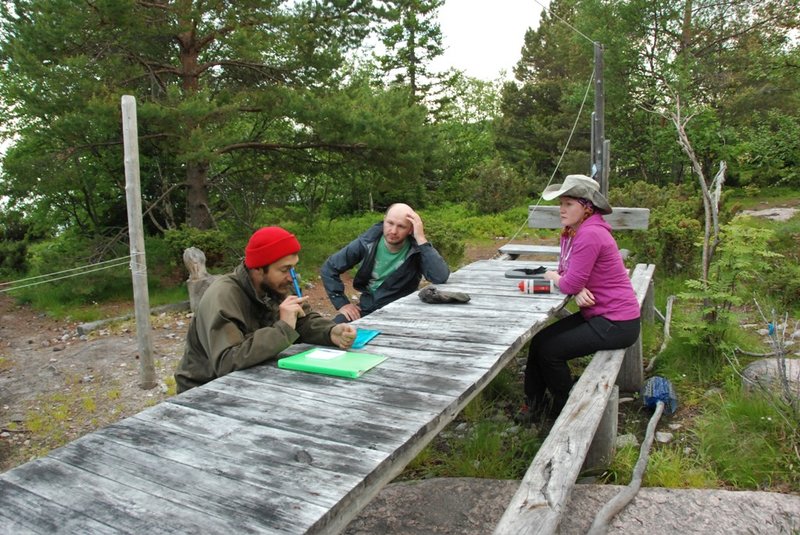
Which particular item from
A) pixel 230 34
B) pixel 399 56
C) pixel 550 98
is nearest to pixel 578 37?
pixel 550 98

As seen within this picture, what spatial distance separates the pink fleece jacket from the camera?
3283 millimetres

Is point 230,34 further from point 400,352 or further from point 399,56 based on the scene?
point 399,56

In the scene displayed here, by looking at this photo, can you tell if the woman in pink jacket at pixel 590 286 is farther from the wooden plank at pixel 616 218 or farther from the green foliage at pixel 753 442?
the wooden plank at pixel 616 218

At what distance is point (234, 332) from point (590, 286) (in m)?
2.11

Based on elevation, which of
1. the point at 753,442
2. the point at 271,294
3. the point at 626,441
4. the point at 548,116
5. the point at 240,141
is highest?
the point at 548,116

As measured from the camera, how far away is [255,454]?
1.55 meters

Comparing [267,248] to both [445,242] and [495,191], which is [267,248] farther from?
[495,191]

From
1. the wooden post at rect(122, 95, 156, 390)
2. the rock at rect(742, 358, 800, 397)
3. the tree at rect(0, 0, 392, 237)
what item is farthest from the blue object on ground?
the tree at rect(0, 0, 392, 237)

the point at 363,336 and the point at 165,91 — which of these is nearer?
the point at 363,336

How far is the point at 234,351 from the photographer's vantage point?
89.4 inches

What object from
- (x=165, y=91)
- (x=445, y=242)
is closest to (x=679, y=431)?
(x=445, y=242)

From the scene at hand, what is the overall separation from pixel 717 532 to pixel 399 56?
2331 centimetres

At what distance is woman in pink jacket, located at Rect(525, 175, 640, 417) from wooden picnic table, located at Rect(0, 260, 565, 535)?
1.08 meters

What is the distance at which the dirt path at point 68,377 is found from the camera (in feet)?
15.1
